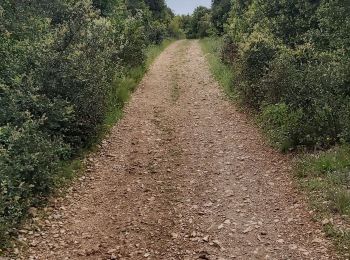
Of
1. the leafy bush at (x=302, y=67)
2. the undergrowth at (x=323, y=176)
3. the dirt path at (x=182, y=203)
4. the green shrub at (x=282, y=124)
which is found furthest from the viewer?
the green shrub at (x=282, y=124)

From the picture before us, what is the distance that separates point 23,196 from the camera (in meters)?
5.77

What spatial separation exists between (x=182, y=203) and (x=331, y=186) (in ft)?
7.37

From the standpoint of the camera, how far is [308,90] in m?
7.81

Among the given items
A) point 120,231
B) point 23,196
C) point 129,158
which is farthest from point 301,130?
point 23,196

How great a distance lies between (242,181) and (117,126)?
161 inches

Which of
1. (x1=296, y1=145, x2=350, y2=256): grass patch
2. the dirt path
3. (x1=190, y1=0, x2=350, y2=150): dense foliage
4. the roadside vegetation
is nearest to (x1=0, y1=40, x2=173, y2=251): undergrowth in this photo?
the dirt path

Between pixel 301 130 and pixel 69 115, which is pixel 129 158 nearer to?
pixel 69 115

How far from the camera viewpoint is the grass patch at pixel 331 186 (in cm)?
507

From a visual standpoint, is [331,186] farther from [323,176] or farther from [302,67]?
[302,67]

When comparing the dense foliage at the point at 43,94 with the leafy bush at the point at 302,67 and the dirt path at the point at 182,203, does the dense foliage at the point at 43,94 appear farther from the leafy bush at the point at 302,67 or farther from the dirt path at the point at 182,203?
the leafy bush at the point at 302,67

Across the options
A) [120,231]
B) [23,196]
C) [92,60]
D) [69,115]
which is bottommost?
[120,231]

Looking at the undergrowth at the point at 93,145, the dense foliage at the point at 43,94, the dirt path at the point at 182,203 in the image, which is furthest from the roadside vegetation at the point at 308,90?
the dense foliage at the point at 43,94

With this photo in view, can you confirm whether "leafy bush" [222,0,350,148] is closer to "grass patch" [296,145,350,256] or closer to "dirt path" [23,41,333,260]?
"grass patch" [296,145,350,256]

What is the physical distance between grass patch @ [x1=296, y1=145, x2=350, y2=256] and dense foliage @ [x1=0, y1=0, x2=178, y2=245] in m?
4.02
